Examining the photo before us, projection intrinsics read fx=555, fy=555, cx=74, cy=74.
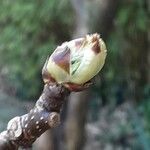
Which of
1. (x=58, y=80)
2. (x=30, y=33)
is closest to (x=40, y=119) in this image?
(x=58, y=80)

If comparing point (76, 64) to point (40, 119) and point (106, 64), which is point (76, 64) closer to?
point (40, 119)

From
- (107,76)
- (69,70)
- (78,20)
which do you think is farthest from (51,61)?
(107,76)

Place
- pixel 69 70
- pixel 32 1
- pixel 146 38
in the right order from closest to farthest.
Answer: pixel 69 70 → pixel 32 1 → pixel 146 38

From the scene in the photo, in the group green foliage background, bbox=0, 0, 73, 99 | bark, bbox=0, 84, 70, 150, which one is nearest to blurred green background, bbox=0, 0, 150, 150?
green foliage background, bbox=0, 0, 73, 99

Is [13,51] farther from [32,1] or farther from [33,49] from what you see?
[32,1]

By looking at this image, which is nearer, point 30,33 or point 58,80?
point 58,80

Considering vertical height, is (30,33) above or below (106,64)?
above
